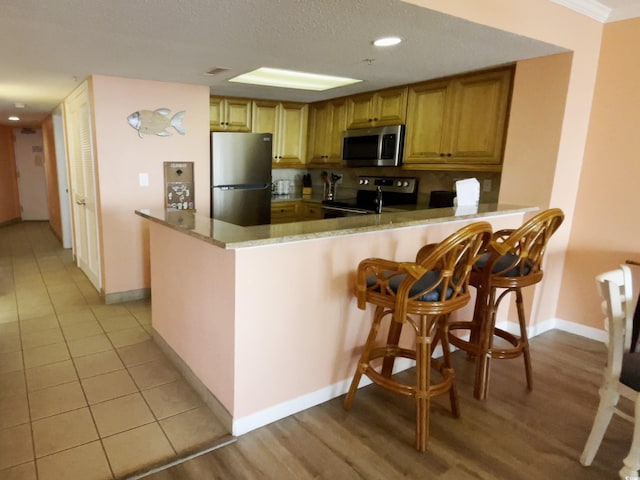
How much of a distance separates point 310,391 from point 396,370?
26.4 inches

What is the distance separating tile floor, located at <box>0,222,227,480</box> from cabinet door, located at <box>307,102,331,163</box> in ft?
8.54

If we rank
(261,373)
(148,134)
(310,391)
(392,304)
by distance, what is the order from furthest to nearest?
(148,134)
(310,391)
(261,373)
(392,304)

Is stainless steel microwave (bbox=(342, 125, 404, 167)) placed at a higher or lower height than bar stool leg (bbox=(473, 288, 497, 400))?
higher

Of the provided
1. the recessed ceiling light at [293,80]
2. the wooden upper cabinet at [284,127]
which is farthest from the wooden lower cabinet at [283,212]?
the recessed ceiling light at [293,80]

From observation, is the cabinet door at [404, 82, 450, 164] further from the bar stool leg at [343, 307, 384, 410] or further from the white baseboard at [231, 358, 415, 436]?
the white baseboard at [231, 358, 415, 436]

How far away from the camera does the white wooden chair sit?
1.59 m

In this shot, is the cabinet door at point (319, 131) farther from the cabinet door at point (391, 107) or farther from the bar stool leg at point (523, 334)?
the bar stool leg at point (523, 334)

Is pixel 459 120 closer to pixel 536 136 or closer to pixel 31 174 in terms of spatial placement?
pixel 536 136

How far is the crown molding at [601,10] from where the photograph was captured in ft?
8.11

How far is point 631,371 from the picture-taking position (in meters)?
1.62

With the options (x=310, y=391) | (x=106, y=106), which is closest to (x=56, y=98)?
(x=106, y=106)

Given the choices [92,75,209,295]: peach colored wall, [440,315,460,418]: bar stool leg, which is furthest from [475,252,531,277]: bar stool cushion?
[92,75,209,295]: peach colored wall

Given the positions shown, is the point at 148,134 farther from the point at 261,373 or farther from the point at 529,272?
the point at 529,272

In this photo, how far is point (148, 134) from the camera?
11.7 feet
